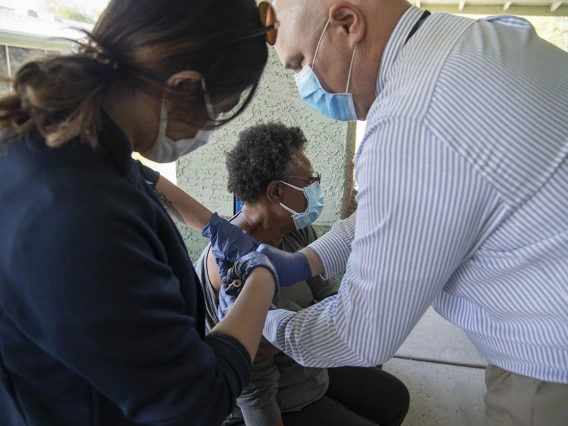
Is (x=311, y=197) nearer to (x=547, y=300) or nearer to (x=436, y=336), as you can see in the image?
(x=547, y=300)

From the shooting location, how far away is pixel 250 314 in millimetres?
928

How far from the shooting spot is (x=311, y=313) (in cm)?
111

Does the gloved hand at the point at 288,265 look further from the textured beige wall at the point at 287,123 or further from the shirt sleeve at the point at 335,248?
the textured beige wall at the point at 287,123

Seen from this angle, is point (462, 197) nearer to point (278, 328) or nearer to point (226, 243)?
point (278, 328)

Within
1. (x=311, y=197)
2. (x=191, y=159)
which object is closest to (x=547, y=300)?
(x=311, y=197)

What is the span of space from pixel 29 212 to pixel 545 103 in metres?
0.88

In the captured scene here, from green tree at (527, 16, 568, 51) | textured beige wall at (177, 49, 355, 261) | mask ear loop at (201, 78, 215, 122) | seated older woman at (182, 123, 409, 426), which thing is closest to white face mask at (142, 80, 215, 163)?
mask ear loop at (201, 78, 215, 122)

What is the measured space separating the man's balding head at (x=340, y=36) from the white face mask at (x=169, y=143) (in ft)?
1.26

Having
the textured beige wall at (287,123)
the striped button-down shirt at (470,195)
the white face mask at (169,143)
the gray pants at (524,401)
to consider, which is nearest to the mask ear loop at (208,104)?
→ the white face mask at (169,143)

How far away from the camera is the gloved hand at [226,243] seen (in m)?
1.44

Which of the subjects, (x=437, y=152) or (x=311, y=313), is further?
(x=311, y=313)

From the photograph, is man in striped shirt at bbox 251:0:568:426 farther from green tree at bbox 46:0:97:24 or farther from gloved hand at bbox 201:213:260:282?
green tree at bbox 46:0:97:24

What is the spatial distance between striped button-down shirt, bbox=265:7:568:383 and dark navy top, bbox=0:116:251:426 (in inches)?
15.4

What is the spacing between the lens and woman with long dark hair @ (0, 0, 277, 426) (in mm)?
585
